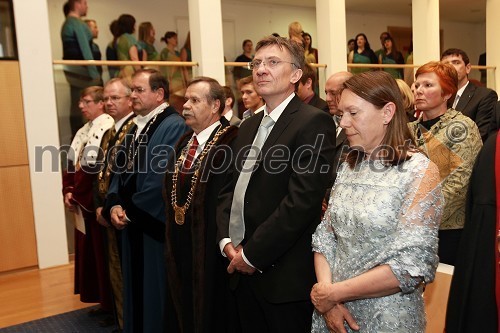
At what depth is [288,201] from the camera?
205cm

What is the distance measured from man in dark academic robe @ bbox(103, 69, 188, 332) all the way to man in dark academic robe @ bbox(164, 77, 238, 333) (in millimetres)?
217

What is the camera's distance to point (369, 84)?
68.5 inches

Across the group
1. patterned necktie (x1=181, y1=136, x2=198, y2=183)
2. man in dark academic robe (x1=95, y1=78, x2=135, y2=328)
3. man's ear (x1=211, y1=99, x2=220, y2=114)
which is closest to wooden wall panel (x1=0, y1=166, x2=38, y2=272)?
man in dark academic robe (x1=95, y1=78, x2=135, y2=328)

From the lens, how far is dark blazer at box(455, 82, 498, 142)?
3955mm

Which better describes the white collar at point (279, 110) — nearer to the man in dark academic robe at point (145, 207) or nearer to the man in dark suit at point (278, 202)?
the man in dark suit at point (278, 202)

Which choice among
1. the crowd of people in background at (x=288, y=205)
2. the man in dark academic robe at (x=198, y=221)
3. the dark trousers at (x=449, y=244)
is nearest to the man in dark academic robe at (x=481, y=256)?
the crowd of people in background at (x=288, y=205)

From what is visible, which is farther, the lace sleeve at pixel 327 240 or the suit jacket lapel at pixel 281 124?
the suit jacket lapel at pixel 281 124

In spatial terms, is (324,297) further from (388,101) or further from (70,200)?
(70,200)

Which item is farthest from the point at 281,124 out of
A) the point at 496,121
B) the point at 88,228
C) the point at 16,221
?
the point at 16,221

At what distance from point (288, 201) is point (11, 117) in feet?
12.8

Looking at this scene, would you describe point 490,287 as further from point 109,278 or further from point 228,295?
point 109,278

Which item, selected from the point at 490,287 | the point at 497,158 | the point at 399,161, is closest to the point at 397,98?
the point at 399,161

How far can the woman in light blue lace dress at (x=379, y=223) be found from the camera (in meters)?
1.61

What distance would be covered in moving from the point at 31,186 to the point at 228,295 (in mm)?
3267
